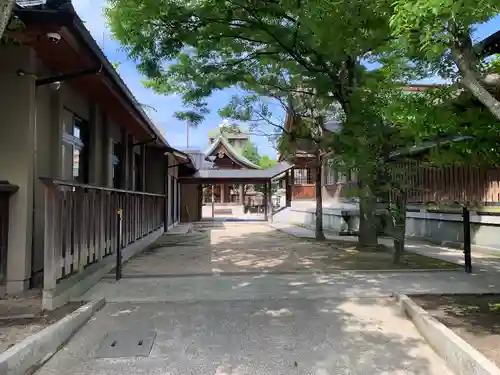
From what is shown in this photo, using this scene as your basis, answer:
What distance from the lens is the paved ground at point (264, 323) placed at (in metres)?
3.58

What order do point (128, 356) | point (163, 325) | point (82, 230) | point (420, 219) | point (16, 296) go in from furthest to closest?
point (420, 219) < point (82, 230) < point (16, 296) < point (163, 325) < point (128, 356)

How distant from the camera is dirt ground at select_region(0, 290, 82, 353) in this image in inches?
153

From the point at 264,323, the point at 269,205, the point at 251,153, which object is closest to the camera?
the point at 264,323

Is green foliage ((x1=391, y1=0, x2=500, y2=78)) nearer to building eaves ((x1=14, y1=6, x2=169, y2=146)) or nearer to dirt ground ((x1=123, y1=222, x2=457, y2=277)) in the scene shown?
building eaves ((x1=14, y1=6, x2=169, y2=146))

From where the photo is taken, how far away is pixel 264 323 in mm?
4641

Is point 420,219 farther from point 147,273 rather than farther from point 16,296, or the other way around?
point 16,296

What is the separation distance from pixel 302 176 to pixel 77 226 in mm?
23023

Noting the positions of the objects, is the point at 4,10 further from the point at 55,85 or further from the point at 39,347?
the point at 55,85

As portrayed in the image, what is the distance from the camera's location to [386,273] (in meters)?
7.28

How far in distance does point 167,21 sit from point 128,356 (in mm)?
5708

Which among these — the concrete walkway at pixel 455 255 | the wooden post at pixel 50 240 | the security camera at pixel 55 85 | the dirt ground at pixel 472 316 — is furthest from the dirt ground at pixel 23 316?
the concrete walkway at pixel 455 255

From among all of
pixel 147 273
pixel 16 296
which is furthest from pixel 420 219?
pixel 16 296

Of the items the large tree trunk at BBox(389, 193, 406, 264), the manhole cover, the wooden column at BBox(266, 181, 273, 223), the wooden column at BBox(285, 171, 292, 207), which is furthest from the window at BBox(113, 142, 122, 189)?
the wooden column at BBox(285, 171, 292, 207)

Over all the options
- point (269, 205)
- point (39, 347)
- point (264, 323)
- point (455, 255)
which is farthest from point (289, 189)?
point (39, 347)
